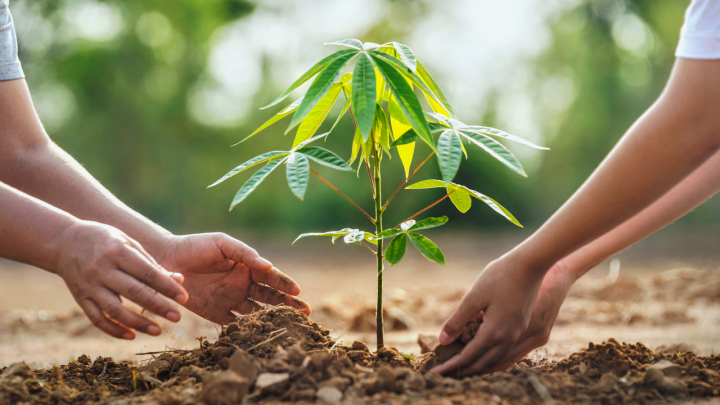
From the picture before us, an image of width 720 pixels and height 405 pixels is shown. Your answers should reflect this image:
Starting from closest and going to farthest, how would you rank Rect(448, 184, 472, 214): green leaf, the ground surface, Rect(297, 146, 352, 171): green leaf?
Rect(297, 146, 352, 171): green leaf, Rect(448, 184, 472, 214): green leaf, the ground surface

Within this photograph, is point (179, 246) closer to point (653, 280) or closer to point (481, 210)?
point (653, 280)

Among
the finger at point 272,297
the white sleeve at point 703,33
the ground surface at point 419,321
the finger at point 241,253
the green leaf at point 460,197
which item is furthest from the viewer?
the ground surface at point 419,321

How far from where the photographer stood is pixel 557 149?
34.3ft

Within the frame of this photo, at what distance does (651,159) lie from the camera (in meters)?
1.06

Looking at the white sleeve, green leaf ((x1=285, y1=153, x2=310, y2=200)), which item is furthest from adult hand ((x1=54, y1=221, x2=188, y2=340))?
the white sleeve

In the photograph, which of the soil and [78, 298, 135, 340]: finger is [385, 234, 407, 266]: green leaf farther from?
[78, 298, 135, 340]: finger

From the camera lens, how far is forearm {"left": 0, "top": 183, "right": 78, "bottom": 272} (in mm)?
1104

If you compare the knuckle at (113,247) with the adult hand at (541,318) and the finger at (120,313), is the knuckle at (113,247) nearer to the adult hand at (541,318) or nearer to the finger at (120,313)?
the finger at (120,313)

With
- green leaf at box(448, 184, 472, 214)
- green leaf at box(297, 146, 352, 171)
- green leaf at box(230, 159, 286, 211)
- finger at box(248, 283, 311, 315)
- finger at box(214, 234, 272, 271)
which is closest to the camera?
green leaf at box(230, 159, 286, 211)

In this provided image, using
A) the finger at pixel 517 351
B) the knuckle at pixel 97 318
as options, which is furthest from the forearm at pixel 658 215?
the knuckle at pixel 97 318

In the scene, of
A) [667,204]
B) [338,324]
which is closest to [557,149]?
[338,324]

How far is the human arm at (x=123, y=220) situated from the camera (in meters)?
1.62

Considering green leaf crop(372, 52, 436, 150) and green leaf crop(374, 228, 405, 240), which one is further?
green leaf crop(374, 228, 405, 240)

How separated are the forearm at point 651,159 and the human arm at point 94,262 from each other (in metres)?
0.95
